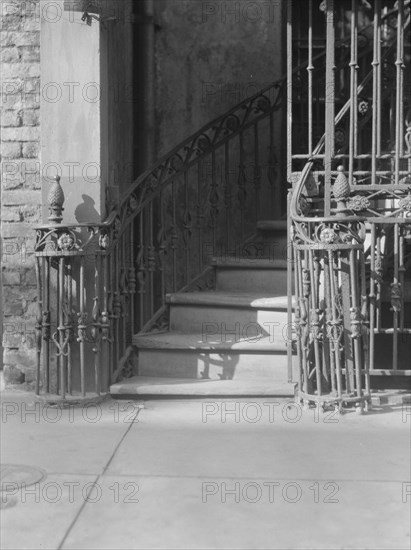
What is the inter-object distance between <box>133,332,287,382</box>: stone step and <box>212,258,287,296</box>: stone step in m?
0.79

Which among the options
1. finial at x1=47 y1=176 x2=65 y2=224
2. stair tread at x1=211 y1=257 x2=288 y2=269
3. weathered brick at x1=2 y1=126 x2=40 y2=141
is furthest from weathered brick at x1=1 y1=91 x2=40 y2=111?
stair tread at x1=211 y1=257 x2=288 y2=269

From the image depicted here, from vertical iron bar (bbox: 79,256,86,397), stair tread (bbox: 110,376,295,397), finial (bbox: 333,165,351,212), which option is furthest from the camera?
stair tread (bbox: 110,376,295,397)

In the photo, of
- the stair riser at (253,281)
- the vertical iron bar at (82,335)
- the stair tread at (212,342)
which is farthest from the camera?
the stair riser at (253,281)

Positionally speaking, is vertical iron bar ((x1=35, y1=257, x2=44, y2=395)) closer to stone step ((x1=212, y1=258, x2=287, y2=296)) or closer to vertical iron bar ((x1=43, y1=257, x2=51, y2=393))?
vertical iron bar ((x1=43, y1=257, x2=51, y2=393))

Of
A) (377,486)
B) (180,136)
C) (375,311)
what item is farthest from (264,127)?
(377,486)

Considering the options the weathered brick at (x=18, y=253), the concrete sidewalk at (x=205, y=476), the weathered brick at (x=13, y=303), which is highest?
the weathered brick at (x=18, y=253)

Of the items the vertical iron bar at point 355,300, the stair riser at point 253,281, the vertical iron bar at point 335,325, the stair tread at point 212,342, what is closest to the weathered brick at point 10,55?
the stair tread at point 212,342

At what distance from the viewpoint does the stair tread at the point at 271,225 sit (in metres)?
8.02

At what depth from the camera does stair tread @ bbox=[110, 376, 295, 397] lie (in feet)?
19.4

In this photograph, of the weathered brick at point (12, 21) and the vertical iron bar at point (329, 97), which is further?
the weathered brick at point (12, 21)

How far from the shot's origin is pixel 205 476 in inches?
169

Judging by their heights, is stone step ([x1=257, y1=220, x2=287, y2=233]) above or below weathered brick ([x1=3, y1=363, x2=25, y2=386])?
above

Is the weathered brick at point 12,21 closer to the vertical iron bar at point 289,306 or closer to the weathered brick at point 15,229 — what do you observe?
the weathered brick at point 15,229

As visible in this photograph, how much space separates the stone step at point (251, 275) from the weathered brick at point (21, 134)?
1968 mm
